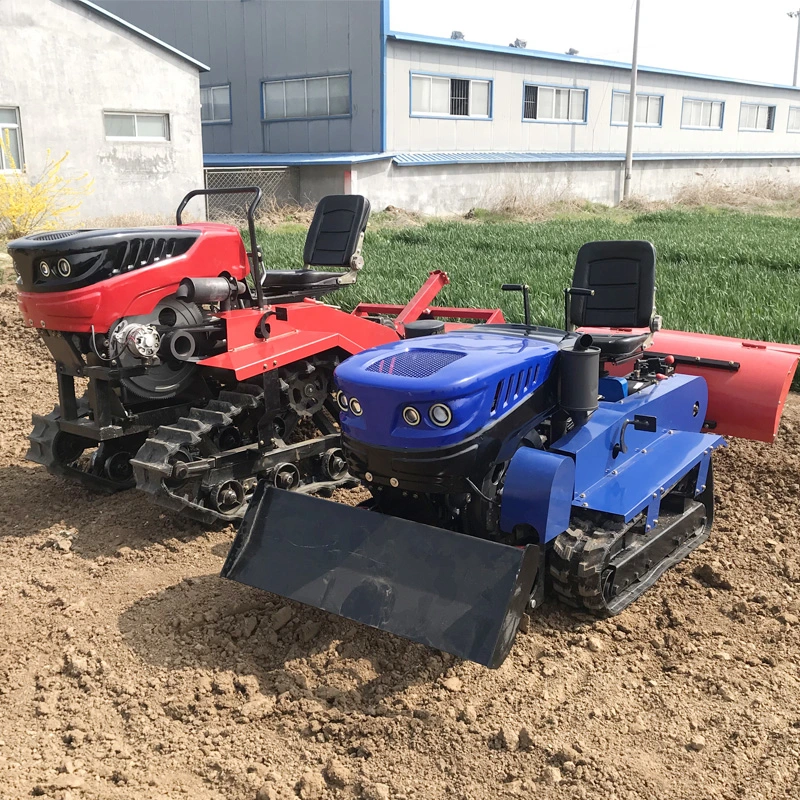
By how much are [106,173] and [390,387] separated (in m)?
17.2

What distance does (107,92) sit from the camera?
1838 centimetres

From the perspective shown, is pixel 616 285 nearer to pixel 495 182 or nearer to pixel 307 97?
pixel 495 182

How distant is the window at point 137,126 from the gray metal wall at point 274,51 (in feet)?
17.2

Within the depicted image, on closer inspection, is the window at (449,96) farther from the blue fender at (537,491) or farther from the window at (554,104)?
the blue fender at (537,491)

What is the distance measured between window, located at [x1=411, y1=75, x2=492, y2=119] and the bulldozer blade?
68.6ft

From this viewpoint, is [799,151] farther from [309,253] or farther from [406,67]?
[309,253]

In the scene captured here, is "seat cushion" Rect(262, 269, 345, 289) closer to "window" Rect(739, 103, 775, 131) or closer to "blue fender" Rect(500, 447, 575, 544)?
"blue fender" Rect(500, 447, 575, 544)

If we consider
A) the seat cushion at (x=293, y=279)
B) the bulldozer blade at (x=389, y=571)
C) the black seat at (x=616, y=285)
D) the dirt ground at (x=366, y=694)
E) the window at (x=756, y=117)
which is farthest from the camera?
the window at (x=756, y=117)

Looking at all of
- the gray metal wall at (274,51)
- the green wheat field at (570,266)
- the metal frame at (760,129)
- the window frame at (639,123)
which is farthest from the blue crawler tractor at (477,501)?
the metal frame at (760,129)

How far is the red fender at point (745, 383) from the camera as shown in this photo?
16.0ft

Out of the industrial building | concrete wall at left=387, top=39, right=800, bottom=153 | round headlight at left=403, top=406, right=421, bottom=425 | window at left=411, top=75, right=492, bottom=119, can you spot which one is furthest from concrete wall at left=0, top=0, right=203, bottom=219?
round headlight at left=403, top=406, right=421, bottom=425

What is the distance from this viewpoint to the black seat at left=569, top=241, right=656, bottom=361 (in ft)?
15.6

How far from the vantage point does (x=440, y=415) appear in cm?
325

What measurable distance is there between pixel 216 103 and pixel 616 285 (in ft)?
78.5
